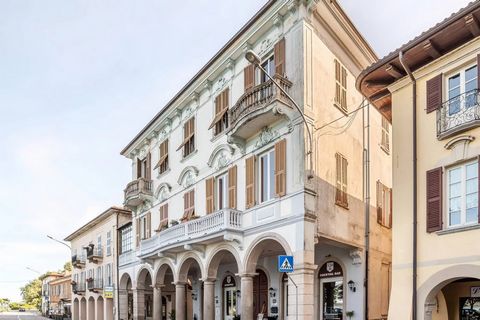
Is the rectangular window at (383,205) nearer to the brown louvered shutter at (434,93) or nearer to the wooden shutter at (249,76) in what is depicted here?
the wooden shutter at (249,76)

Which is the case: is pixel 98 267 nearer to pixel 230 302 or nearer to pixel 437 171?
pixel 230 302

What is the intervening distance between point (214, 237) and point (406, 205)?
28.3 feet

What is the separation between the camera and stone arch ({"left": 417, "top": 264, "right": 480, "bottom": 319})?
11617 mm

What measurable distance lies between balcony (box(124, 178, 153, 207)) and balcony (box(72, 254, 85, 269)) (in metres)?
19.8

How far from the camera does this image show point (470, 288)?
43.7 feet

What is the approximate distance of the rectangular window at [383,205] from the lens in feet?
70.3

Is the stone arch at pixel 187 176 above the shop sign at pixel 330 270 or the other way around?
above

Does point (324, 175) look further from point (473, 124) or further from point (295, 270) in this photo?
point (473, 124)

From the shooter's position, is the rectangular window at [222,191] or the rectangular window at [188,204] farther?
the rectangular window at [188,204]

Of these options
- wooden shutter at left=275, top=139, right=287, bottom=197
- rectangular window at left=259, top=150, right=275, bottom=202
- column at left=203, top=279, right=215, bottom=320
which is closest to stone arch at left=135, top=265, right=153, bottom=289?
column at left=203, top=279, right=215, bottom=320

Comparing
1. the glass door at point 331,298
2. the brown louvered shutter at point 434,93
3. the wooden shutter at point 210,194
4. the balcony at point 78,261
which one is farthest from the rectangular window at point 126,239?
the brown louvered shutter at point 434,93

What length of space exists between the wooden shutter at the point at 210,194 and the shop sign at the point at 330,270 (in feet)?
17.5

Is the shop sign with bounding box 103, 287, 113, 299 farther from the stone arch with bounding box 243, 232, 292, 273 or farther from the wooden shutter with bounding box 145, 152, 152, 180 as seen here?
the stone arch with bounding box 243, 232, 292, 273

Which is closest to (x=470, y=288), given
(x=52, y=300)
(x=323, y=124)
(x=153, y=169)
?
(x=323, y=124)
